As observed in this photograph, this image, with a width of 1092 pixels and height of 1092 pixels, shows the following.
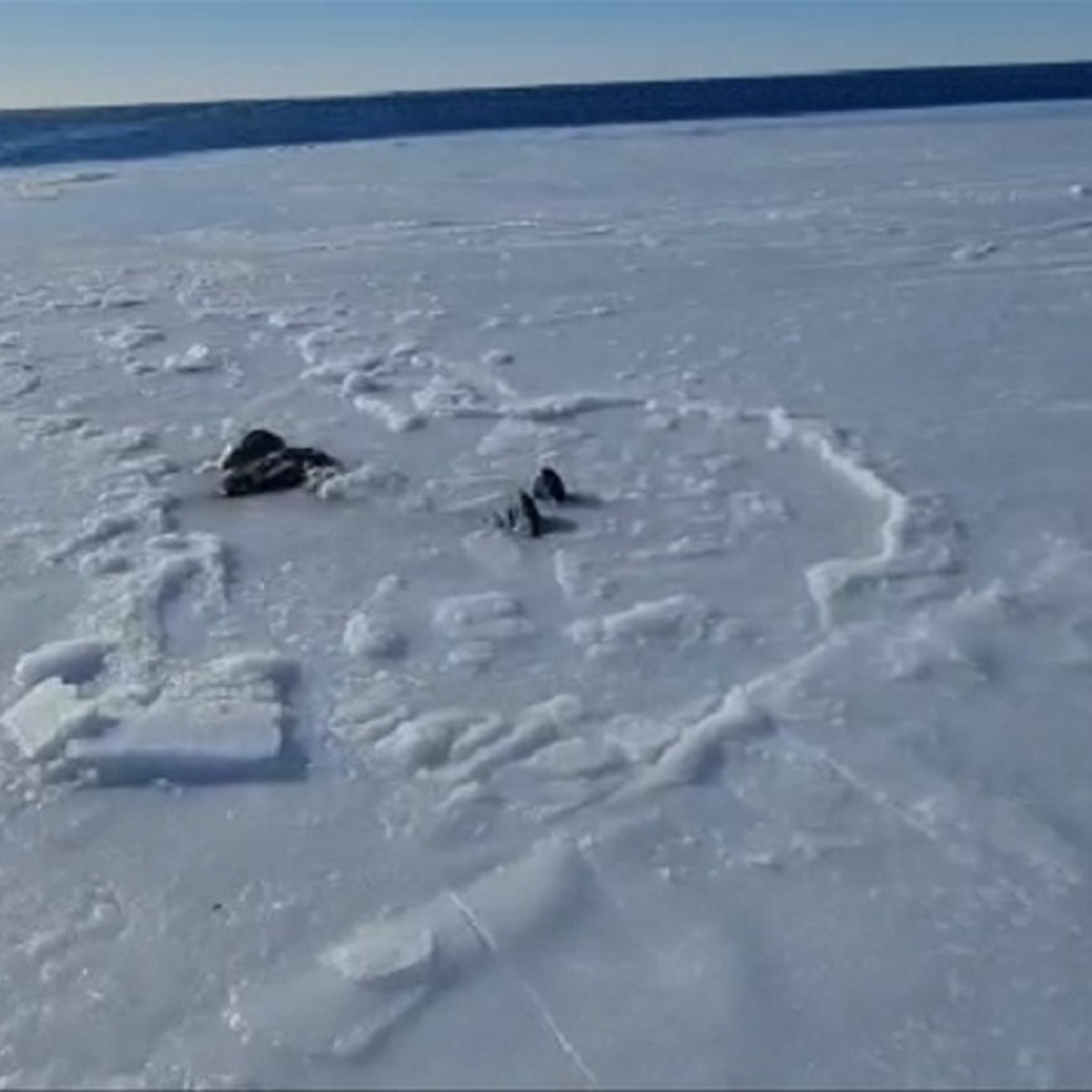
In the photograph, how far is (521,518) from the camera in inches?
207

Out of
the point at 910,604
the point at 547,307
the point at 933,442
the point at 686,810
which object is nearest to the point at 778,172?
the point at 547,307

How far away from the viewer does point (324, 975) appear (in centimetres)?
292

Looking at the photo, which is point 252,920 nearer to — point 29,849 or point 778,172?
point 29,849

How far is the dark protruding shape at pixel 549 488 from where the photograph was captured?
5484 mm

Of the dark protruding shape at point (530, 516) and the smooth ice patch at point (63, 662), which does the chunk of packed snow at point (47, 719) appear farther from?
the dark protruding shape at point (530, 516)

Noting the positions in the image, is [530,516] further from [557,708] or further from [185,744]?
[185,744]

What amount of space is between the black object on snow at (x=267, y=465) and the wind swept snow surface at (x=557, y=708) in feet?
0.36

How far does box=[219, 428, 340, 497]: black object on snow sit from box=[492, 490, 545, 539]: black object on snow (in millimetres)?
814

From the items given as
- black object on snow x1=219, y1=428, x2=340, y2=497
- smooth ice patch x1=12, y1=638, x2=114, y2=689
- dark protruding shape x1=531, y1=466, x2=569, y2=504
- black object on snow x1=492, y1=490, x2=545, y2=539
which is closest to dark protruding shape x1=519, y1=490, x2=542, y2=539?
black object on snow x1=492, y1=490, x2=545, y2=539

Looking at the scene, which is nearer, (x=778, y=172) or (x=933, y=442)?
(x=933, y=442)

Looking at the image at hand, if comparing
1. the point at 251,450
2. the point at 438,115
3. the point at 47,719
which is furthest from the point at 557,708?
the point at 438,115

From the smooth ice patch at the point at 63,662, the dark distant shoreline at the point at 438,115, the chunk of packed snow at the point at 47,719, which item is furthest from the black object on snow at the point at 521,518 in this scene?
the dark distant shoreline at the point at 438,115

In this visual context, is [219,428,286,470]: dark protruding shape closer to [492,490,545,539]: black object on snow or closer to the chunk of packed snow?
[492,490,545,539]: black object on snow

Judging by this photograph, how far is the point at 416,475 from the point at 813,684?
2.22 meters
